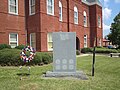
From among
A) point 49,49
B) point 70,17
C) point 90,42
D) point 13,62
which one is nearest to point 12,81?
point 13,62

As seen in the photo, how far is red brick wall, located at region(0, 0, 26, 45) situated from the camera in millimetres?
21078

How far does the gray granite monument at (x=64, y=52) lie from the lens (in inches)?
435

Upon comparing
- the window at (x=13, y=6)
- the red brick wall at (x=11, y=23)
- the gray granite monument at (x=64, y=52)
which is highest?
the window at (x=13, y=6)

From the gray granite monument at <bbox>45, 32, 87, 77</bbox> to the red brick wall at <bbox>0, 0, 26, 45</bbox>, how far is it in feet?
36.7

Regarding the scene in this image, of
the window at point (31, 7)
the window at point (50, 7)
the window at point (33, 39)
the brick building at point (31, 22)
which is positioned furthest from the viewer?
the window at point (50, 7)

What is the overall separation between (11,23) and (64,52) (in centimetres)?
1211

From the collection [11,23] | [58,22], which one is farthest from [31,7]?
[58,22]

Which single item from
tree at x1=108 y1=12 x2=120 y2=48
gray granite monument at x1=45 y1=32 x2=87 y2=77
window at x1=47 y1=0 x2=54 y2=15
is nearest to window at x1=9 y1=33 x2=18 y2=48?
window at x1=47 y1=0 x2=54 y2=15

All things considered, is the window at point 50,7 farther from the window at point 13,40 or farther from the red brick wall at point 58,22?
the window at point 13,40

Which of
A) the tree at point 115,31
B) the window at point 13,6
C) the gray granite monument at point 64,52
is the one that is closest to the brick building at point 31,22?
the window at point 13,6

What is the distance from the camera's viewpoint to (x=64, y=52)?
11055 mm

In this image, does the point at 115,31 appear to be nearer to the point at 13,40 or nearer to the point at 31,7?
the point at 31,7

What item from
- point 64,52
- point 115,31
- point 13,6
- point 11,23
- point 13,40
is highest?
point 13,6

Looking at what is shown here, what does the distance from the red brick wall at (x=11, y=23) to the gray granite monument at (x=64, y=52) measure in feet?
36.7
